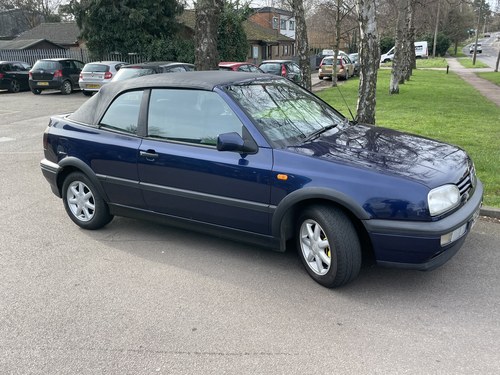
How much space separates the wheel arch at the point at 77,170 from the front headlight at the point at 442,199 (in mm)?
3263

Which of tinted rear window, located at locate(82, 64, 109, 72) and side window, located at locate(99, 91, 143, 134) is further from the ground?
tinted rear window, located at locate(82, 64, 109, 72)

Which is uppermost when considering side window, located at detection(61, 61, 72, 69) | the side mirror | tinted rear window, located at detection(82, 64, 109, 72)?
side window, located at detection(61, 61, 72, 69)

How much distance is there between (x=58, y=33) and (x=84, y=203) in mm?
40116

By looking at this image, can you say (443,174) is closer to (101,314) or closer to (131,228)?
(101,314)

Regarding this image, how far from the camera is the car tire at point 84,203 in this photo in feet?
16.3

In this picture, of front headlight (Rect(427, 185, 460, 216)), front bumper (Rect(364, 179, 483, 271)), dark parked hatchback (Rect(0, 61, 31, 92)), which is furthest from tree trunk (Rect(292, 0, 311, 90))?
dark parked hatchback (Rect(0, 61, 31, 92))

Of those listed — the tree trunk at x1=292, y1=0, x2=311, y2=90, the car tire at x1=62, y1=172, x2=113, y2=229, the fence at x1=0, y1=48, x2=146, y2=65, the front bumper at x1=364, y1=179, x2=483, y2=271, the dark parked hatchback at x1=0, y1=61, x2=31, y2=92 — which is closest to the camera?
the front bumper at x1=364, y1=179, x2=483, y2=271

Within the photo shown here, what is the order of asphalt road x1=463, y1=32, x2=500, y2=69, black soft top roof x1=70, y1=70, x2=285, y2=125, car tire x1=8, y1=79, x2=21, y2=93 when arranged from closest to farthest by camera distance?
black soft top roof x1=70, y1=70, x2=285, y2=125, car tire x1=8, y1=79, x2=21, y2=93, asphalt road x1=463, y1=32, x2=500, y2=69

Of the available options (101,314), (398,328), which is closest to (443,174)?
(398,328)

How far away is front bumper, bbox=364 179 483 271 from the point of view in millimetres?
3266

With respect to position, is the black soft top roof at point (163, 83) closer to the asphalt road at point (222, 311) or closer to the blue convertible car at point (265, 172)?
the blue convertible car at point (265, 172)

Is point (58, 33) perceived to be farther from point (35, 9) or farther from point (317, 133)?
point (317, 133)

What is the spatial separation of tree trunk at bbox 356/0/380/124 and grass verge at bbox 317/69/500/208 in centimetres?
49

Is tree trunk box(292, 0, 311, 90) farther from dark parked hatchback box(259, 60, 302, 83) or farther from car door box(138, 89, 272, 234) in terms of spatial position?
car door box(138, 89, 272, 234)
